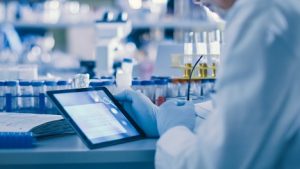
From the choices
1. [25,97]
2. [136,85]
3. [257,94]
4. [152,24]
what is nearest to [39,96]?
[25,97]

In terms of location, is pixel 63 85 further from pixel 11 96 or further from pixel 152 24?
pixel 152 24

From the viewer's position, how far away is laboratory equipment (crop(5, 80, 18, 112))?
2.08m

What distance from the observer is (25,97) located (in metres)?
2.11

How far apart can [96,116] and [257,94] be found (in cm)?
48

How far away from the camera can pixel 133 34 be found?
642 centimetres

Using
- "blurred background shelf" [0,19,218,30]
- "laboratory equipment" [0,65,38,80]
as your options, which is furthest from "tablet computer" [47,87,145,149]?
"blurred background shelf" [0,19,218,30]

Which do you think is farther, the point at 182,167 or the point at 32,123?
the point at 32,123

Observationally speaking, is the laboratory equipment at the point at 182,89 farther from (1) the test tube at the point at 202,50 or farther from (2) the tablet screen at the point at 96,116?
(2) the tablet screen at the point at 96,116

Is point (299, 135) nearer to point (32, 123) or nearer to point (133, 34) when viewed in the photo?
point (32, 123)

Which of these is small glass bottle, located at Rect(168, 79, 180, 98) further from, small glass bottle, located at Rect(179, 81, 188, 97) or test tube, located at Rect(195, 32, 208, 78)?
test tube, located at Rect(195, 32, 208, 78)

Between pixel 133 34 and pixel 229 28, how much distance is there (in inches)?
208

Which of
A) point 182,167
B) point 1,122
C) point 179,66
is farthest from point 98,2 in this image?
point 182,167

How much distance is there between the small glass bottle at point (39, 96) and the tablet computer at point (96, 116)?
1.76ft

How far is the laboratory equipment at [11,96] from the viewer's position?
2078 mm
